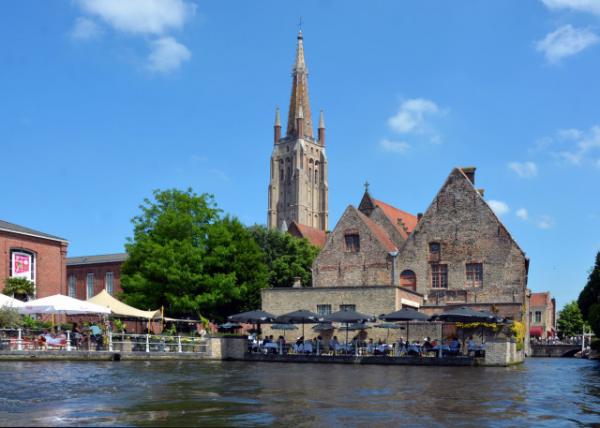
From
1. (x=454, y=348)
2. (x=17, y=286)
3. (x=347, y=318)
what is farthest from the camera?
(x=17, y=286)

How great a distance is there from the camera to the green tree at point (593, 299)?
52241 mm

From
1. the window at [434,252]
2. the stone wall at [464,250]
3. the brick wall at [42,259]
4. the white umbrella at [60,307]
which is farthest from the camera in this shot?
the window at [434,252]

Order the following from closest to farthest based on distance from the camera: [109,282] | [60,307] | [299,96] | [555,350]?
[60,307] → [555,350] → [109,282] → [299,96]

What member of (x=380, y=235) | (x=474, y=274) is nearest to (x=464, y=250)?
(x=474, y=274)

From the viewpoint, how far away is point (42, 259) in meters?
51.2

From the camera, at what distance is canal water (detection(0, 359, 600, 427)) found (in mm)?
14109

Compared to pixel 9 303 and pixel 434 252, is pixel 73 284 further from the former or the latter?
pixel 9 303

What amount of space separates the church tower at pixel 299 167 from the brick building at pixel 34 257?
9333cm

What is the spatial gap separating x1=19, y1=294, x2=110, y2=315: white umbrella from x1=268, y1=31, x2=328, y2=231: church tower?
109346mm

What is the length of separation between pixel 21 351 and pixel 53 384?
13211 mm

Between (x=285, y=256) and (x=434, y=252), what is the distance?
1670 cm

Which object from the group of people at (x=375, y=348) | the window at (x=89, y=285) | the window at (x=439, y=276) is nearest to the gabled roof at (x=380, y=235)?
the window at (x=439, y=276)

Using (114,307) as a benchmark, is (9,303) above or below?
above

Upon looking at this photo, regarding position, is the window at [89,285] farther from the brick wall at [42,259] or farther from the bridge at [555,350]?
the bridge at [555,350]
